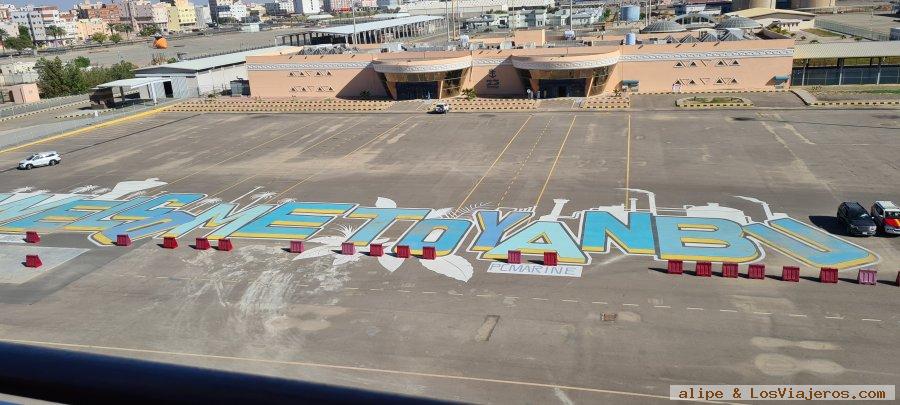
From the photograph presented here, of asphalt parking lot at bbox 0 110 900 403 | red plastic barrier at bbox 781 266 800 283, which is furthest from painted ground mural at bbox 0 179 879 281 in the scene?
red plastic barrier at bbox 781 266 800 283

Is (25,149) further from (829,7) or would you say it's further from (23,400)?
(829,7)

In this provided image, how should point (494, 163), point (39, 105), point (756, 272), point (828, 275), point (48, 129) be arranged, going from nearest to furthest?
1. point (828, 275)
2. point (756, 272)
3. point (494, 163)
4. point (48, 129)
5. point (39, 105)

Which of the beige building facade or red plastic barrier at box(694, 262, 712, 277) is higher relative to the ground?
the beige building facade

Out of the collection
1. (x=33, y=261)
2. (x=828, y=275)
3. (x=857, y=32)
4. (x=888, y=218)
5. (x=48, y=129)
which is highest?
(x=857, y=32)

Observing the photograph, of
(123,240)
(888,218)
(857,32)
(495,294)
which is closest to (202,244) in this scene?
(123,240)

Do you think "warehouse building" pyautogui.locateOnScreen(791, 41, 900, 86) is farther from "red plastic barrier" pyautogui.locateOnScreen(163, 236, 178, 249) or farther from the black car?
"red plastic barrier" pyautogui.locateOnScreen(163, 236, 178, 249)

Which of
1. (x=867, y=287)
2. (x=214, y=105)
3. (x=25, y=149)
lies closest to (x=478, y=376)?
(x=867, y=287)

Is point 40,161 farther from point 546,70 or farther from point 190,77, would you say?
point 546,70
